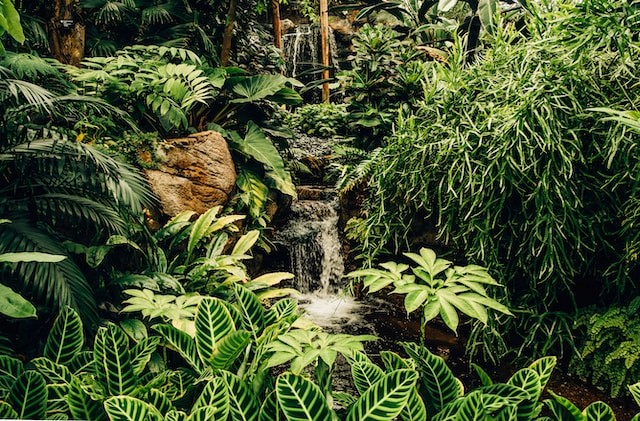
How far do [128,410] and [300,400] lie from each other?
39 centimetres

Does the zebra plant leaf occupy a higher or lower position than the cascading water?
higher

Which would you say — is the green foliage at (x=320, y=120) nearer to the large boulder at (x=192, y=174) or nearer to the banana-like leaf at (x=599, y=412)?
the large boulder at (x=192, y=174)

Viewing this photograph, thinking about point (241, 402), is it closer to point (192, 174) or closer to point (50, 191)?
point (50, 191)

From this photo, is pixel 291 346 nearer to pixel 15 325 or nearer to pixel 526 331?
pixel 15 325

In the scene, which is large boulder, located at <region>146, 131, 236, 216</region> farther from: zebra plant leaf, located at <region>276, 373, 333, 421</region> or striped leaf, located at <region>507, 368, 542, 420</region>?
striped leaf, located at <region>507, 368, 542, 420</region>

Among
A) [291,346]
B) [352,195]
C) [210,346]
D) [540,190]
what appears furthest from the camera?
[352,195]

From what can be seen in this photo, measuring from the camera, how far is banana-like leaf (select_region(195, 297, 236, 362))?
1.27 m

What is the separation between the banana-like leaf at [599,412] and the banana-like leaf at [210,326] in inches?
37.8

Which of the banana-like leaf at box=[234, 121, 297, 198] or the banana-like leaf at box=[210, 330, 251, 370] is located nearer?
the banana-like leaf at box=[210, 330, 251, 370]

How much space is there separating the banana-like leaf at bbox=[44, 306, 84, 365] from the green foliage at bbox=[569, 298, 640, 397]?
2.58 meters

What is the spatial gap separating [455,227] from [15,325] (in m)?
2.66

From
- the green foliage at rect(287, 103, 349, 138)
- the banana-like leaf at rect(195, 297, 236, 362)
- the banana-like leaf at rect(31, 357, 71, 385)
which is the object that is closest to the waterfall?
the green foliage at rect(287, 103, 349, 138)

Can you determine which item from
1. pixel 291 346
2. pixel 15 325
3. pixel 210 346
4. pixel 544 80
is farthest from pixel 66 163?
pixel 544 80

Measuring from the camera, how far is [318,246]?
4605 millimetres
